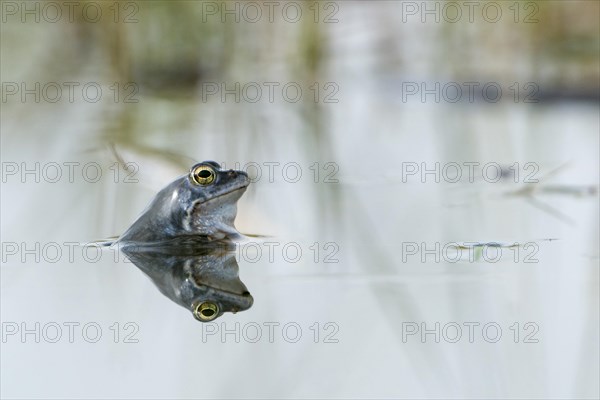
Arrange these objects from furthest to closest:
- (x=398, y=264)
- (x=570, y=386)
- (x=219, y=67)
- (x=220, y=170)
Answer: (x=219, y=67) → (x=220, y=170) → (x=398, y=264) → (x=570, y=386)

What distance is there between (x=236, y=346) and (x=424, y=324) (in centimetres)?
41

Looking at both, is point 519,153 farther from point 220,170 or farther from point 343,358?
point 343,358

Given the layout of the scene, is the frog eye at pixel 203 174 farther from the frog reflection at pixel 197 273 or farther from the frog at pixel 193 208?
the frog reflection at pixel 197 273

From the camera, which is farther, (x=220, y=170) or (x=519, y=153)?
(x=519, y=153)

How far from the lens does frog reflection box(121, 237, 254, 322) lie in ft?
8.45

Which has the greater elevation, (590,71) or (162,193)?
(590,71)

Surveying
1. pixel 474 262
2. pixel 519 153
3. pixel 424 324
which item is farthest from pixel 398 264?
pixel 519 153

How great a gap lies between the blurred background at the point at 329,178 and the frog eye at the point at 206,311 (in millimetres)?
35

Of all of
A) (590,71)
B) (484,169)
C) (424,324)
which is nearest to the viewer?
(424,324)

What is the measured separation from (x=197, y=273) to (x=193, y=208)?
41cm

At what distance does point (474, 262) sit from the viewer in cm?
291

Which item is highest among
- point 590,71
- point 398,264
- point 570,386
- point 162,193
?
point 590,71

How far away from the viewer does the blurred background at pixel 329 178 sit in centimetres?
220

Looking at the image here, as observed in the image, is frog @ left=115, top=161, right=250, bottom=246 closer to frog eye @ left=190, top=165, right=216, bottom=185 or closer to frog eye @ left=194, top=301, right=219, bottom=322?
frog eye @ left=190, top=165, right=216, bottom=185
